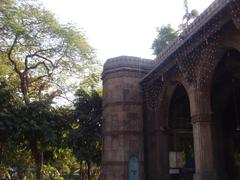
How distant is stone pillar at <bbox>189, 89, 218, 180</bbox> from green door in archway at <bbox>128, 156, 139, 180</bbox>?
355cm

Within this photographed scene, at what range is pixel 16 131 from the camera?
13.3 meters

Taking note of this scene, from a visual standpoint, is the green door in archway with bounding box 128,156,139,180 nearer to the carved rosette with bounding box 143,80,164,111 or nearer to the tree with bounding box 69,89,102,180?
the carved rosette with bounding box 143,80,164,111

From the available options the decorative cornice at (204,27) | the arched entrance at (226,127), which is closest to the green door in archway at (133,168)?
the arched entrance at (226,127)

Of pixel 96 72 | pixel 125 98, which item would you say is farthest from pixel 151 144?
pixel 96 72

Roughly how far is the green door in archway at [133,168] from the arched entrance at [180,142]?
1352 millimetres

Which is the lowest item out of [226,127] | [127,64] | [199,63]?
[226,127]

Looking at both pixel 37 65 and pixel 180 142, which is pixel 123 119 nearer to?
pixel 180 142

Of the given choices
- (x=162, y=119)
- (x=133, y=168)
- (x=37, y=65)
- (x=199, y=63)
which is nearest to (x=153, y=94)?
(x=162, y=119)

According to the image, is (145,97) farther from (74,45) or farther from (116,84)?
(74,45)

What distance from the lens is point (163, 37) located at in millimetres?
22750

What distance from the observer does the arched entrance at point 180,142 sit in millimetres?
12273

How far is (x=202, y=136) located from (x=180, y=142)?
3389 millimetres

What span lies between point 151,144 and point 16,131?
588 centimetres

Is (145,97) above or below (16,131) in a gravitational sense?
above
